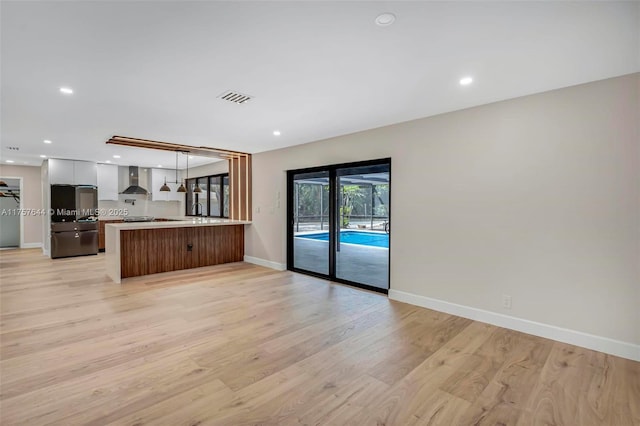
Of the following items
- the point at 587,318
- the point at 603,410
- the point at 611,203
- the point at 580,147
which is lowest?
the point at 603,410

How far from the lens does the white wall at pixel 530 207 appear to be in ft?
9.18

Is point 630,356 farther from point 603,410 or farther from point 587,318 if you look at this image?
point 603,410

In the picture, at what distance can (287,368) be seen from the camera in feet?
8.38

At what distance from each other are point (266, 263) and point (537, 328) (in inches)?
192

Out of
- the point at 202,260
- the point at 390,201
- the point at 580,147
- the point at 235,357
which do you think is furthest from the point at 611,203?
the point at 202,260

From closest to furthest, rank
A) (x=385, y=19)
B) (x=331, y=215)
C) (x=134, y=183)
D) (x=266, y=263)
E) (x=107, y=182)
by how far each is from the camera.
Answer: (x=385, y=19) < (x=331, y=215) < (x=266, y=263) < (x=107, y=182) < (x=134, y=183)

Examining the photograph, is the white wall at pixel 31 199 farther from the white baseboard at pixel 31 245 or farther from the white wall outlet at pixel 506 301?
the white wall outlet at pixel 506 301

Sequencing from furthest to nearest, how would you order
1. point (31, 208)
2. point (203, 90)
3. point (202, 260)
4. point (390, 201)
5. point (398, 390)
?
point (31, 208) → point (202, 260) → point (390, 201) → point (203, 90) → point (398, 390)

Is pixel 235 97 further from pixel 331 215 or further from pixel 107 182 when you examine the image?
pixel 107 182

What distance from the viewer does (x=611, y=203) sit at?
9.29ft

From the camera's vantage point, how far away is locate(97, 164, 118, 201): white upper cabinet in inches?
339

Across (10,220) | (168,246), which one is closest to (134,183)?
(10,220)

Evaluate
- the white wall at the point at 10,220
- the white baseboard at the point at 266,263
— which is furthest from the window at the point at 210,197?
the white wall at the point at 10,220

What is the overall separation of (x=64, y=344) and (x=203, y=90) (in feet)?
9.30
